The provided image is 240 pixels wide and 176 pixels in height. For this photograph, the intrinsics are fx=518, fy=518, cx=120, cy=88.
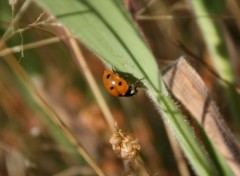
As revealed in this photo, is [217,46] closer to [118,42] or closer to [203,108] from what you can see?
[203,108]

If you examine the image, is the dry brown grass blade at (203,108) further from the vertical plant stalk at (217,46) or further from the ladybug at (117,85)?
the vertical plant stalk at (217,46)

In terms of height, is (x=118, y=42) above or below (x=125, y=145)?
above

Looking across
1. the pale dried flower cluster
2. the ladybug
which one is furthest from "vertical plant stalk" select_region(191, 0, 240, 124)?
the pale dried flower cluster

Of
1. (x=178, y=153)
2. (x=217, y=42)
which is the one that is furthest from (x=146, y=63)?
(x=178, y=153)

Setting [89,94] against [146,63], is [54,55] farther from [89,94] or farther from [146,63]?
[146,63]

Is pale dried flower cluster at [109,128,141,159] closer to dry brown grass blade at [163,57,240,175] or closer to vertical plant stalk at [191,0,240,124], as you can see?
dry brown grass blade at [163,57,240,175]

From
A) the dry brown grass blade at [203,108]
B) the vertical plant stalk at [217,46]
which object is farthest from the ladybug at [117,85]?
the vertical plant stalk at [217,46]

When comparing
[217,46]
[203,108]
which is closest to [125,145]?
[203,108]

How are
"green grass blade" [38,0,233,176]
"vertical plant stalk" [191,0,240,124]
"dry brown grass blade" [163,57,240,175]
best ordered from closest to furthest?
"green grass blade" [38,0,233,176], "dry brown grass blade" [163,57,240,175], "vertical plant stalk" [191,0,240,124]
